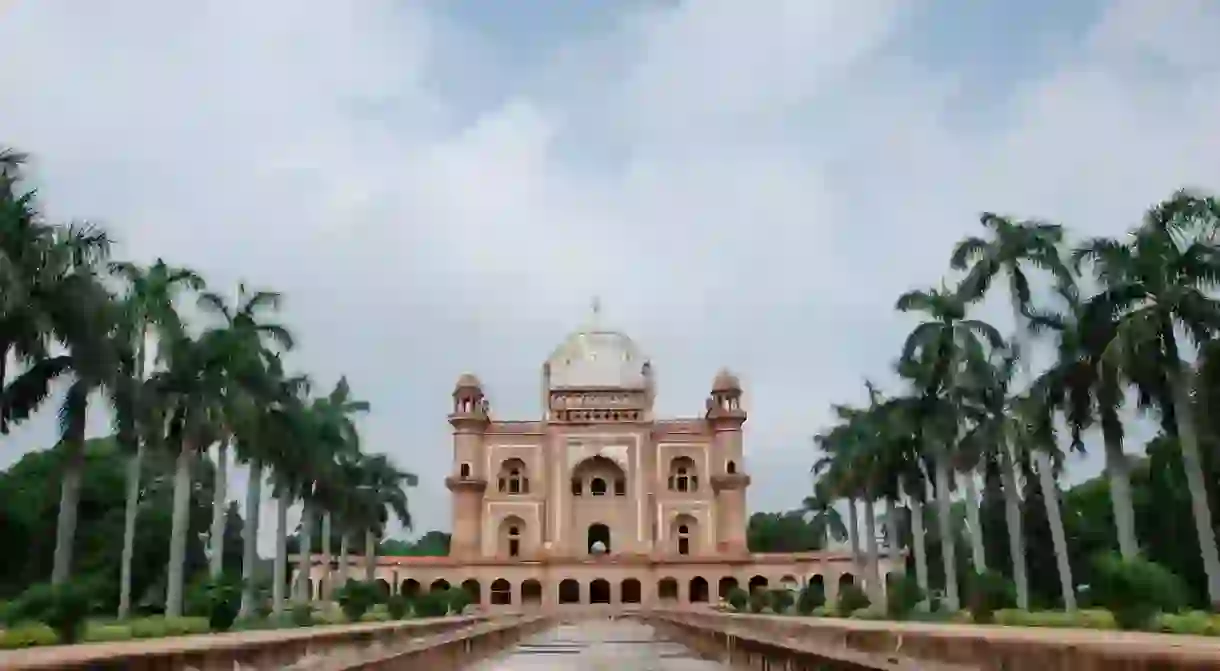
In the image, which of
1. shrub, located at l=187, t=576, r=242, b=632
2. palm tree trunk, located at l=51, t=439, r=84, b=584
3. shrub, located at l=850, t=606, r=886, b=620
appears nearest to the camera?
palm tree trunk, located at l=51, t=439, r=84, b=584

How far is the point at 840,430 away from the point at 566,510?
23.4m

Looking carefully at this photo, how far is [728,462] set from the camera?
6250 centimetres

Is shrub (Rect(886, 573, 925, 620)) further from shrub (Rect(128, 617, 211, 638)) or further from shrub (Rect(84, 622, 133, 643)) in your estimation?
shrub (Rect(84, 622, 133, 643))

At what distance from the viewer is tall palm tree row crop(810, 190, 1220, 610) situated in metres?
21.8

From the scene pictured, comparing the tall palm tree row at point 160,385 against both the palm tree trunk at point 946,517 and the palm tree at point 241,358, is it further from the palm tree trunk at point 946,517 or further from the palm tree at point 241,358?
the palm tree trunk at point 946,517

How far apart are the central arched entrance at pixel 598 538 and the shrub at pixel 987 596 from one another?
126ft

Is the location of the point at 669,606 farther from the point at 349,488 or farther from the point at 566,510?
the point at 349,488

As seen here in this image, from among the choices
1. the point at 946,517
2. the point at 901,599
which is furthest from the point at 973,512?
the point at 901,599

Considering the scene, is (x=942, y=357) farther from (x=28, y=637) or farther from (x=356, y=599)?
(x=28, y=637)

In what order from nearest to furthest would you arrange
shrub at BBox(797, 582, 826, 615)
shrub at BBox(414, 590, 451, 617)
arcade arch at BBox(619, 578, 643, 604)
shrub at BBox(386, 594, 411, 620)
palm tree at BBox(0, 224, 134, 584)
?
palm tree at BBox(0, 224, 134, 584), shrub at BBox(386, 594, 411, 620), shrub at BBox(797, 582, 826, 615), shrub at BBox(414, 590, 451, 617), arcade arch at BBox(619, 578, 643, 604)

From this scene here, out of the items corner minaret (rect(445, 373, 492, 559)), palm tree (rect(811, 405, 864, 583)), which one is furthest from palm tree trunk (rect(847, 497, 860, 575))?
corner minaret (rect(445, 373, 492, 559))

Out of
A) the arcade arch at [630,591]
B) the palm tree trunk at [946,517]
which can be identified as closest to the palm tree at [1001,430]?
the palm tree trunk at [946,517]

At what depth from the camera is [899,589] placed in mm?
28859

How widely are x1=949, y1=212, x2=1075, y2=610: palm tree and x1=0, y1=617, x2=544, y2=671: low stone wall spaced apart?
1367 centimetres
